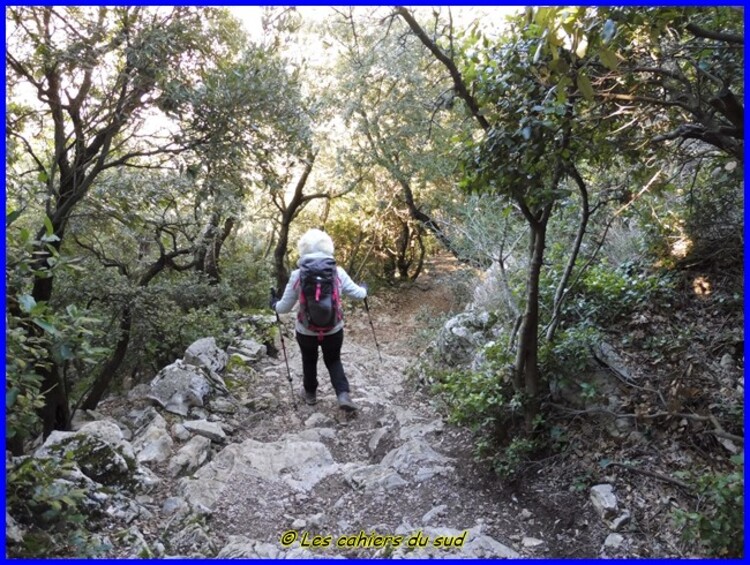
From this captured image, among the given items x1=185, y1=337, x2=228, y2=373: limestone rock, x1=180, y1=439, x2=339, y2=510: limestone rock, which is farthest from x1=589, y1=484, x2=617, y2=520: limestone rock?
x1=185, y1=337, x2=228, y2=373: limestone rock

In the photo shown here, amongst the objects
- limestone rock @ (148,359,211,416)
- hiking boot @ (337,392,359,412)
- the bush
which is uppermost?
the bush

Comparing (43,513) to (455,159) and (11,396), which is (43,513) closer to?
(11,396)

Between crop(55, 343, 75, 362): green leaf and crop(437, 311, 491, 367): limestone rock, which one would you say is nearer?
crop(55, 343, 75, 362): green leaf

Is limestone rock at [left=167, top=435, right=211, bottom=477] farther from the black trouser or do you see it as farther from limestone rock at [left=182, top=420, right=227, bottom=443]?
the black trouser

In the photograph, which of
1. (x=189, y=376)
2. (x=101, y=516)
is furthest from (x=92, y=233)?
(x=101, y=516)

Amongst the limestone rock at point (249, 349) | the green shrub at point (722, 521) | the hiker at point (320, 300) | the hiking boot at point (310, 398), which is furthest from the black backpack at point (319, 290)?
the limestone rock at point (249, 349)

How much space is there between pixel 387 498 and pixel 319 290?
225 centimetres

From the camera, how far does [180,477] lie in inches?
177

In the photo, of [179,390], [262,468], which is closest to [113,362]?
[179,390]

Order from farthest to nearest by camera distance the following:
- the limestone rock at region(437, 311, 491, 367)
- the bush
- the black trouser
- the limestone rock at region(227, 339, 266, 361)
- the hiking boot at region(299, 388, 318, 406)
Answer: the limestone rock at region(227, 339, 266, 361) < the limestone rock at region(437, 311, 491, 367) < the hiking boot at region(299, 388, 318, 406) < the black trouser < the bush

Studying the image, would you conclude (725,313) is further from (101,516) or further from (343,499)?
(101,516)

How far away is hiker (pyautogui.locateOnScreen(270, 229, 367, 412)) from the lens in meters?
5.50

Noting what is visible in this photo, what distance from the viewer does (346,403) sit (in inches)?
237

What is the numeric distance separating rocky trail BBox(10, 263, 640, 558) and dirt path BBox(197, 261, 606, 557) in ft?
0.04
